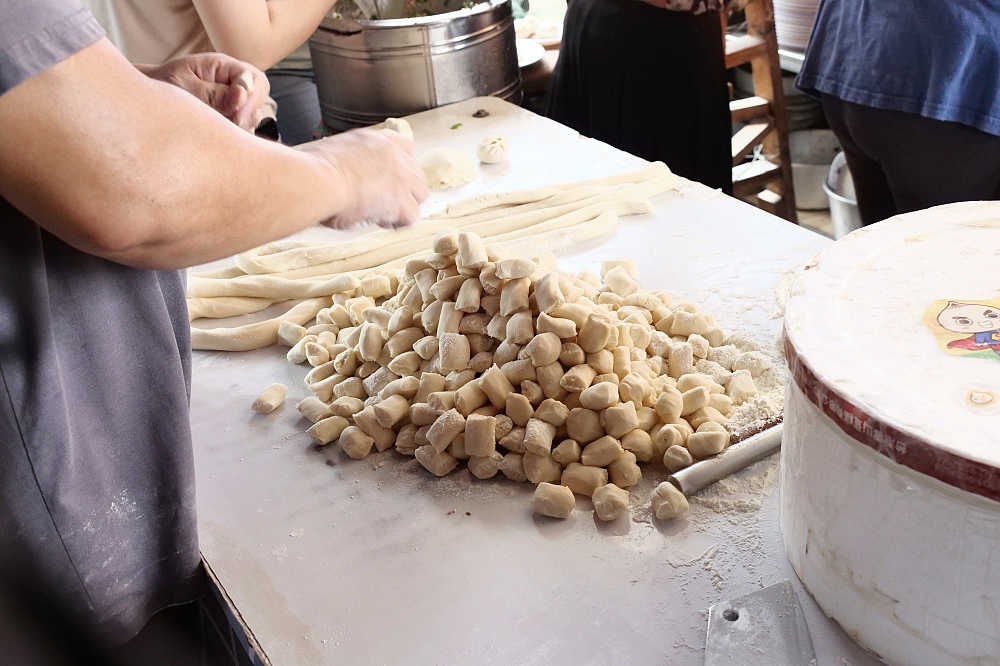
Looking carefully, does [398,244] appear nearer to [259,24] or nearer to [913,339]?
[259,24]

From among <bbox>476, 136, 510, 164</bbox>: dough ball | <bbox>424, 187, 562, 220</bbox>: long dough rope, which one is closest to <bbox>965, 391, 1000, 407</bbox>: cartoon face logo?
<bbox>424, 187, 562, 220</bbox>: long dough rope

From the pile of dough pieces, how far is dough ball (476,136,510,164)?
0.92m

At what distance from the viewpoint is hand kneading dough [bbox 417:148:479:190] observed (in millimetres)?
2240

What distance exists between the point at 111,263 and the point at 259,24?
1337 millimetres

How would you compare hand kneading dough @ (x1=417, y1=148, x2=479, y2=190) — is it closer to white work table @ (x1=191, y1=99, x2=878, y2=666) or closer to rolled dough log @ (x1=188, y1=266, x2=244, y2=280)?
rolled dough log @ (x1=188, y1=266, x2=244, y2=280)

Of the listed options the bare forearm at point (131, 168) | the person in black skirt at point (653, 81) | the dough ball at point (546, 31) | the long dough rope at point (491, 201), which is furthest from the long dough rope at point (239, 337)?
the dough ball at point (546, 31)

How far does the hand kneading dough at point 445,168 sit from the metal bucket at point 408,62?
18.3 inches

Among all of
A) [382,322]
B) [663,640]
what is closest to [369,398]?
[382,322]

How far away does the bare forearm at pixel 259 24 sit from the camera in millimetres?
1966

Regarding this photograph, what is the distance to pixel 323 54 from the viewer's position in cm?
266

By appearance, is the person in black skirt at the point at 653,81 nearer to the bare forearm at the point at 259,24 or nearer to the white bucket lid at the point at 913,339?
the bare forearm at the point at 259,24

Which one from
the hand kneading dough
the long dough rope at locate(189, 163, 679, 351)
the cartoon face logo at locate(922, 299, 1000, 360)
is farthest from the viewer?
the hand kneading dough

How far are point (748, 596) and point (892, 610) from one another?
0.17 metres

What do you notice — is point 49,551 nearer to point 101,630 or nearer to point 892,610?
point 101,630
